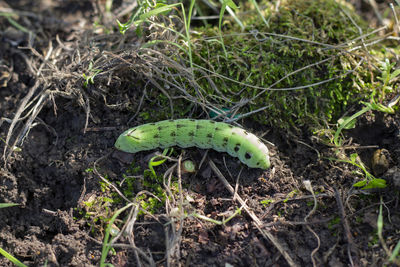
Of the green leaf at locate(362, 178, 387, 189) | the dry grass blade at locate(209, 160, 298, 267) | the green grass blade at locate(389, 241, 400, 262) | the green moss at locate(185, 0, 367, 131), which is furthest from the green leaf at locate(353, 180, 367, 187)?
the dry grass blade at locate(209, 160, 298, 267)

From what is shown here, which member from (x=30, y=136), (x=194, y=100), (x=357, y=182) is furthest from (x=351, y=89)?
(x=30, y=136)

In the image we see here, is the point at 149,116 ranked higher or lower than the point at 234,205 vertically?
higher

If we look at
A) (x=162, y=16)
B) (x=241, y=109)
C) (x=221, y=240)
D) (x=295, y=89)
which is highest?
(x=162, y=16)

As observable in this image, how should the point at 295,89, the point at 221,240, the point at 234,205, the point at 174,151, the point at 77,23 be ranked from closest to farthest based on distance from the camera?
the point at 221,240, the point at 234,205, the point at 174,151, the point at 295,89, the point at 77,23

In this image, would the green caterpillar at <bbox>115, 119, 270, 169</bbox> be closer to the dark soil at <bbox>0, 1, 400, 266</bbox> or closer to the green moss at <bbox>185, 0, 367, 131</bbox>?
the dark soil at <bbox>0, 1, 400, 266</bbox>

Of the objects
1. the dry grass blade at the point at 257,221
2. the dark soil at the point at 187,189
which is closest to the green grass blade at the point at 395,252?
the dark soil at the point at 187,189

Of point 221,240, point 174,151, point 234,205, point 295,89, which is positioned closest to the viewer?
point 221,240

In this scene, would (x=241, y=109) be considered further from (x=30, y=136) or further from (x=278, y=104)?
(x=30, y=136)
